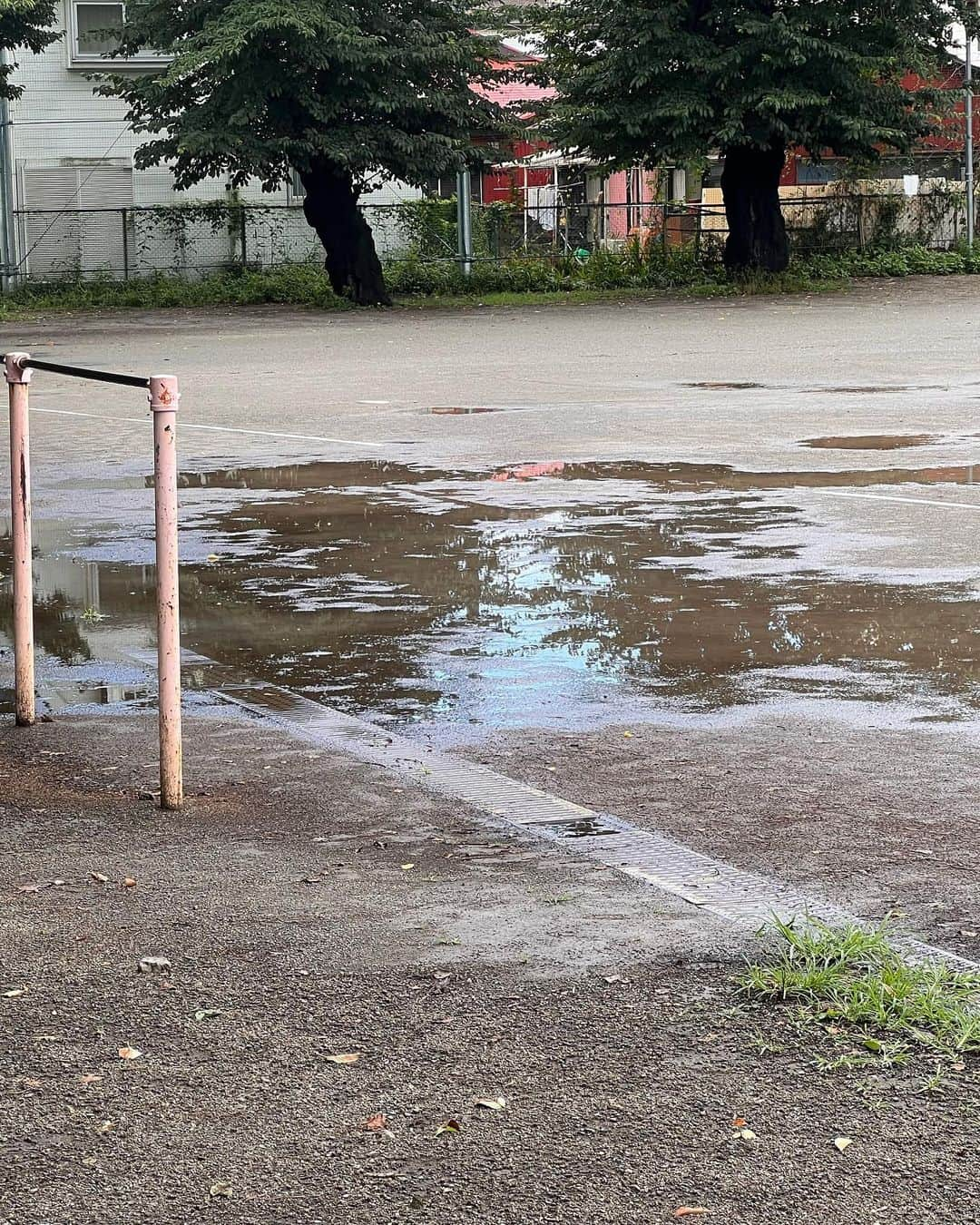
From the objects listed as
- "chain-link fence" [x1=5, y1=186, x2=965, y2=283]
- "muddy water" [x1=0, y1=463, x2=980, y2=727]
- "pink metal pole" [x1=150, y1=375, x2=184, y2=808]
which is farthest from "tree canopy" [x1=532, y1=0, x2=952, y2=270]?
"pink metal pole" [x1=150, y1=375, x2=184, y2=808]

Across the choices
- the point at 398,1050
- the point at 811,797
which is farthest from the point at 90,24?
the point at 398,1050

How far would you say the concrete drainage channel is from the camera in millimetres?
4660

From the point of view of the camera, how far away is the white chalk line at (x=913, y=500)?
11.4 meters

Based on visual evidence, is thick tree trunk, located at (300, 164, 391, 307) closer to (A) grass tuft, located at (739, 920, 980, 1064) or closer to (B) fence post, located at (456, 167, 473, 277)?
(B) fence post, located at (456, 167, 473, 277)

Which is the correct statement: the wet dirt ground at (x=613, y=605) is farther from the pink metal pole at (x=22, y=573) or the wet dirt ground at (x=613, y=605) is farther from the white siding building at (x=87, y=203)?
the white siding building at (x=87, y=203)

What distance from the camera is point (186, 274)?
47.8 metres

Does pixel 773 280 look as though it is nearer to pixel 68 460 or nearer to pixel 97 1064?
pixel 68 460

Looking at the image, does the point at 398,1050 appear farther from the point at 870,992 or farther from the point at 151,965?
the point at 870,992

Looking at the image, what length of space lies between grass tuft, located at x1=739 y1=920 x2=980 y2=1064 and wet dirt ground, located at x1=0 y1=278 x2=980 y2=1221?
0.16m

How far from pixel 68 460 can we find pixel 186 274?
111 ft

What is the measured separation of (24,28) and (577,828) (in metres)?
39.5

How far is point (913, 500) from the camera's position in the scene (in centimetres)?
1177

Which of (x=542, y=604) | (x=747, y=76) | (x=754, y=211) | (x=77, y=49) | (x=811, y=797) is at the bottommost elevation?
(x=811, y=797)

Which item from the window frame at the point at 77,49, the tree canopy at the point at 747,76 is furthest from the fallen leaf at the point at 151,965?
the window frame at the point at 77,49
